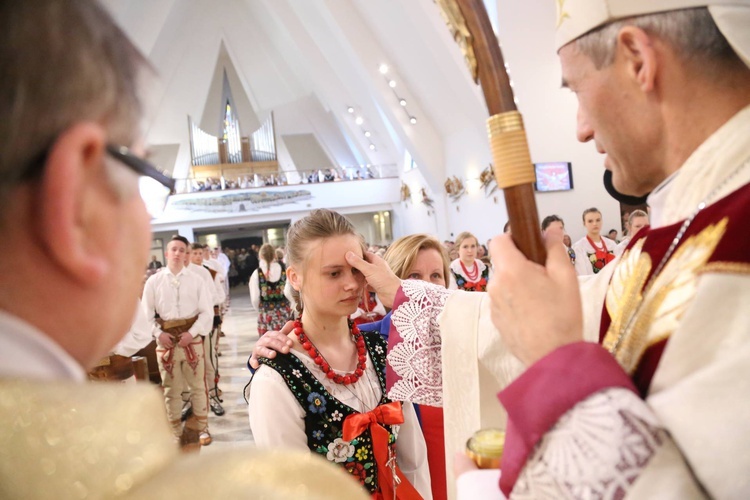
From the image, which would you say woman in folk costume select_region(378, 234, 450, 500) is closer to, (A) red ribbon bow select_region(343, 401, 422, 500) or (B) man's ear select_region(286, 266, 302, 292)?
(B) man's ear select_region(286, 266, 302, 292)

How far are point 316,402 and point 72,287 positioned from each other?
4.17 feet

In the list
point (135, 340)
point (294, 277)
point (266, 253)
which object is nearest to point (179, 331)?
point (135, 340)

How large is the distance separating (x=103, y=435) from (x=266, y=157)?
25.9 m

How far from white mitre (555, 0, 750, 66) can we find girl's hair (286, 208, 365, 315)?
112cm

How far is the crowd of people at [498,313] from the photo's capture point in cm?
45

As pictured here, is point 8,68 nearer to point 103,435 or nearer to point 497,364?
point 103,435

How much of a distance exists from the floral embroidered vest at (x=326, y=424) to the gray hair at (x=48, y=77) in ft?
4.21

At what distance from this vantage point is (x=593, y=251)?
6.60m

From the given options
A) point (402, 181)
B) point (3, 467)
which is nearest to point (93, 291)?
point (3, 467)

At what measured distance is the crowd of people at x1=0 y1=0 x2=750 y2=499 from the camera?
45 cm

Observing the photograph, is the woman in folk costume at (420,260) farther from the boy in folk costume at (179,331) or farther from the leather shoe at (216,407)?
the leather shoe at (216,407)

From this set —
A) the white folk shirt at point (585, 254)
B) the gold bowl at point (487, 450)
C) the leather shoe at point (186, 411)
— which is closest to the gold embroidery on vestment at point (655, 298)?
the gold bowl at point (487, 450)

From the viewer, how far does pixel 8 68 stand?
0.44m

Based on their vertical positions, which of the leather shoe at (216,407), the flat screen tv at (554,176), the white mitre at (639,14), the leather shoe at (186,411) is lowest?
the leather shoe at (216,407)
